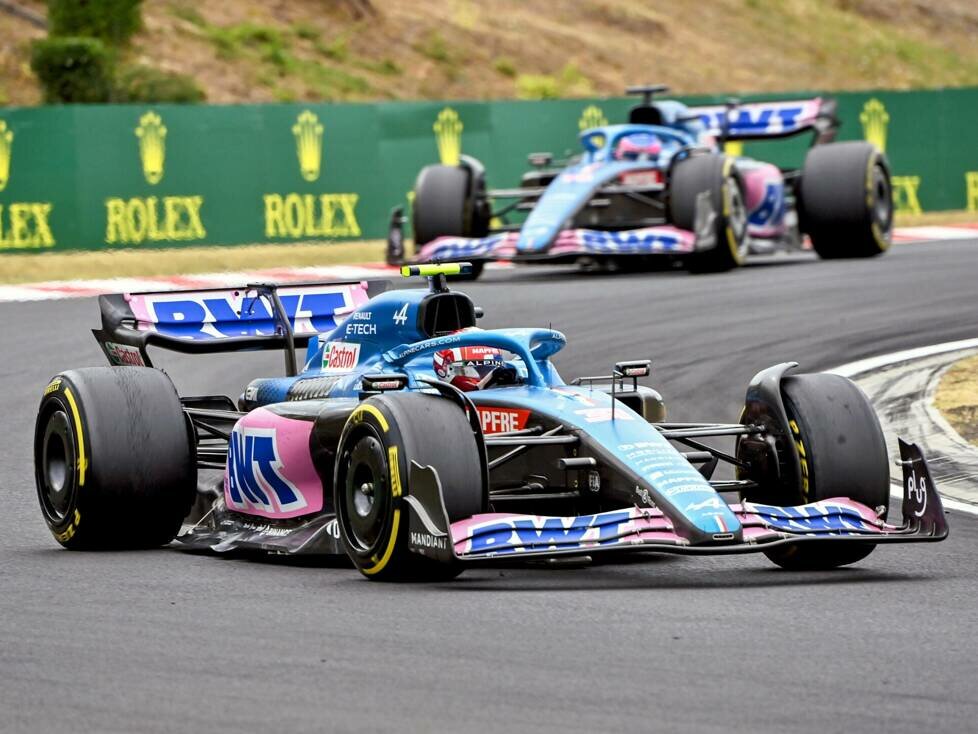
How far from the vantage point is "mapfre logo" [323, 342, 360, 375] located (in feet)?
28.6

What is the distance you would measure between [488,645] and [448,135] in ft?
64.2

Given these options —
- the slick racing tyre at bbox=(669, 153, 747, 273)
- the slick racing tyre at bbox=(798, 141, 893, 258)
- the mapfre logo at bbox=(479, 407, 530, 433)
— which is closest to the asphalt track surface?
the mapfre logo at bbox=(479, 407, 530, 433)

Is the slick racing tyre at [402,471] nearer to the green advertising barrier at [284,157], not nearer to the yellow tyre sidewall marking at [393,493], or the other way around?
the yellow tyre sidewall marking at [393,493]

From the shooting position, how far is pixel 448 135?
25.1m

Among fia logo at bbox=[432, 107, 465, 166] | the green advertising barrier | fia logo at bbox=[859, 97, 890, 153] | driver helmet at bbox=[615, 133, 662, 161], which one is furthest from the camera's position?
fia logo at bbox=[859, 97, 890, 153]

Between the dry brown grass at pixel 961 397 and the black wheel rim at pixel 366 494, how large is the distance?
4367 mm

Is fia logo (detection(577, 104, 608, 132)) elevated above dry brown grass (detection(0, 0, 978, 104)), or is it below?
below

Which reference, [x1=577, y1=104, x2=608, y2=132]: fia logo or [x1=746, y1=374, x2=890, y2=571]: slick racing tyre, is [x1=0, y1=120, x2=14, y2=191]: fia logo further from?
[x1=746, y1=374, x2=890, y2=571]: slick racing tyre

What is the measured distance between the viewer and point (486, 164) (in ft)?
83.4

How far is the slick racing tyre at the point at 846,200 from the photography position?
2036 centimetres

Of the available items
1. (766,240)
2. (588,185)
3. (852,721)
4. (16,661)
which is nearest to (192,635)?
(16,661)

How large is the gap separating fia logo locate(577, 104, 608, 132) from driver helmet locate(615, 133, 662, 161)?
19.8ft

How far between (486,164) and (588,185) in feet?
20.3

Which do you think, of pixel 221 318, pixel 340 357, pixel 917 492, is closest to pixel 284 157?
pixel 221 318
